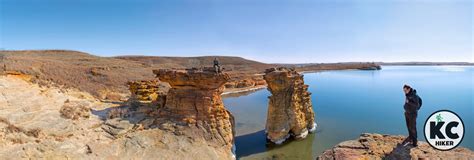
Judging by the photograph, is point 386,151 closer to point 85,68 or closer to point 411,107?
point 411,107

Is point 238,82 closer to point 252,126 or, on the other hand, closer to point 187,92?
point 252,126

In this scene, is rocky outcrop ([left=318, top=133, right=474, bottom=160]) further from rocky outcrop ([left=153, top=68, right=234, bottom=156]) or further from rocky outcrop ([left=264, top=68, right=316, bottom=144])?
rocky outcrop ([left=264, top=68, right=316, bottom=144])

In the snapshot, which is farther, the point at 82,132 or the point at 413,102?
the point at 82,132

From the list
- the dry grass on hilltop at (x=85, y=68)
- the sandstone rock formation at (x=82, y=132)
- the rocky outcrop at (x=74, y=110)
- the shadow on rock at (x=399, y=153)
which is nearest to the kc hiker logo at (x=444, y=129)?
the shadow on rock at (x=399, y=153)

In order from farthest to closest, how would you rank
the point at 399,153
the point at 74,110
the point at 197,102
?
the point at 197,102
the point at 74,110
the point at 399,153

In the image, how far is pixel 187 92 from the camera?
15.4 m

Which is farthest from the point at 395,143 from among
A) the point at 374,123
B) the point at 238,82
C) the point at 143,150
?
the point at 238,82

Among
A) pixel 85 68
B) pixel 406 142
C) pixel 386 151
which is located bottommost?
pixel 85 68

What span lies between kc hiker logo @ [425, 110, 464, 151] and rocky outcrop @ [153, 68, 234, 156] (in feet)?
35.0

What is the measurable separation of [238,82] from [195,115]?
4855 centimetres

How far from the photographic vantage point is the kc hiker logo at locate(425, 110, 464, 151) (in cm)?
521

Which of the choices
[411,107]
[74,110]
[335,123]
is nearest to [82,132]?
[74,110]

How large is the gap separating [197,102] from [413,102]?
33.8 feet

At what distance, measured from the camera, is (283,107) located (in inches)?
859
